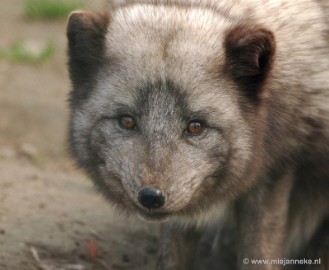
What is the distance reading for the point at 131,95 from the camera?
208 inches

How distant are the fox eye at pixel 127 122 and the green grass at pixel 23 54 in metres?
5.36

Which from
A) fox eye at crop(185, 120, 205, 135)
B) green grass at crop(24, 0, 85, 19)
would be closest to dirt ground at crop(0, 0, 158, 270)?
fox eye at crop(185, 120, 205, 135)

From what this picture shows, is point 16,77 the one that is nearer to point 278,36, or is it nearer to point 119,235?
point 119,235

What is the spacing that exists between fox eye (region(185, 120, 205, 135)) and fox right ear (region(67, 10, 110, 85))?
712mm

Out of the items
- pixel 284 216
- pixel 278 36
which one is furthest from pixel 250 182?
A: pixel 278 36

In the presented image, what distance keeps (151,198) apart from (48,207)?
230 centimetres

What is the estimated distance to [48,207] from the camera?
23.5 feet

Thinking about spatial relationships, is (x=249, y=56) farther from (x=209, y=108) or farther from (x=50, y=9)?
(x=50, y=9)

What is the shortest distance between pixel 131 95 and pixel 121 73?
18cm

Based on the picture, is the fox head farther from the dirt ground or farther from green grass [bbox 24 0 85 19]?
green grass [bbox 24 0 85 19]

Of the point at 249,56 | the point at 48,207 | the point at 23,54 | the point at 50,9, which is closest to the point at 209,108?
the point at 249,56

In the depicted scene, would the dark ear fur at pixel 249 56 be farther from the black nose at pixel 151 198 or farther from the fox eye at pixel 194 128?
→ the black nose at pixel 151 198

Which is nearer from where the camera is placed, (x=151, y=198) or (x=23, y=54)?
(x=151, y=198)

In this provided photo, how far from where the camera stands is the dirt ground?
259 inches
